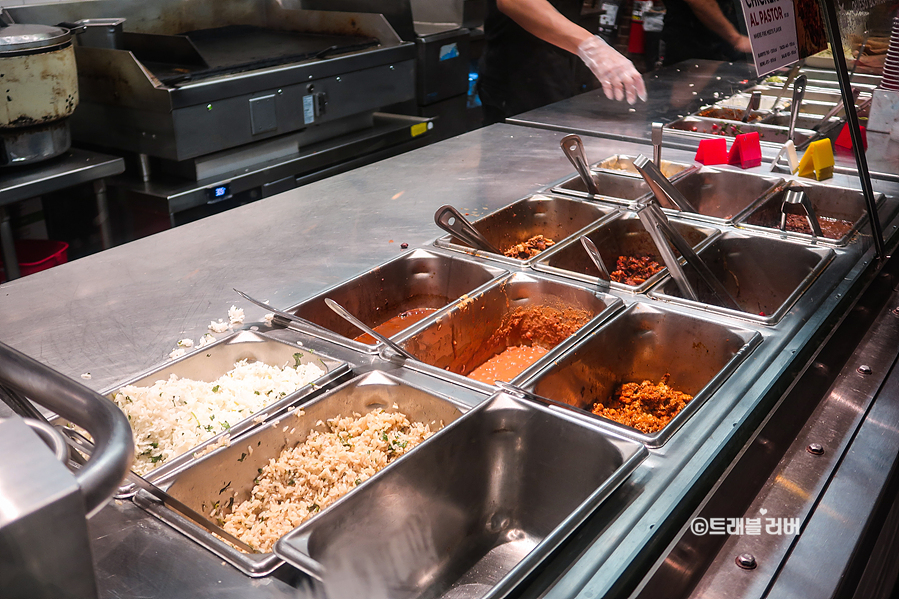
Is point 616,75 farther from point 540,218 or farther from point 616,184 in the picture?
point 540,218

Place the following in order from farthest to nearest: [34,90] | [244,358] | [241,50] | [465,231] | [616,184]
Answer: [241,50] < [34,90] < [616,184] < [465,231] < [244,358]

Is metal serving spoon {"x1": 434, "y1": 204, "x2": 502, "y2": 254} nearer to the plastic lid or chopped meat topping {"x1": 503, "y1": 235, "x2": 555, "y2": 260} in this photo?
chopped meat topping {"x1": 503, "y1": 235, "x2": 555, "y2": 260}

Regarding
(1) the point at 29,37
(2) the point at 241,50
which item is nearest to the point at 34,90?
(1) the point at 29,37

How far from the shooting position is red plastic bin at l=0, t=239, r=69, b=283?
2549 mm

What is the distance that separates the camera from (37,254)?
8.79 feet

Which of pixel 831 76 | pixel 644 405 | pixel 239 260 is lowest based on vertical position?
pixel 644 405

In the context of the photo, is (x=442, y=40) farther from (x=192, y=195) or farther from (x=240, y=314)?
(x=240, y=314)

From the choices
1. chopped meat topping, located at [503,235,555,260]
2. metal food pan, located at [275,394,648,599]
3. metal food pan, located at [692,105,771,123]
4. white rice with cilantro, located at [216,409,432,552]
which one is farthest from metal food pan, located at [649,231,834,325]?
metal food pan, located at [692,105,771,123]

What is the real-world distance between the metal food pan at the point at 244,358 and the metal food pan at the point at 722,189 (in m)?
1.35

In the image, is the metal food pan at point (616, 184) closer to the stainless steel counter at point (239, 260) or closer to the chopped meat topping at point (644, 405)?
the stainless steel counter at point (239, 260)

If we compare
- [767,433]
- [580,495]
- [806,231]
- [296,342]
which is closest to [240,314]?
[296,342]

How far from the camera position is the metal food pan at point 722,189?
215 centimetres

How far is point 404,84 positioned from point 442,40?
0.48m

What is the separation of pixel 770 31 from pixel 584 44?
87 cm
